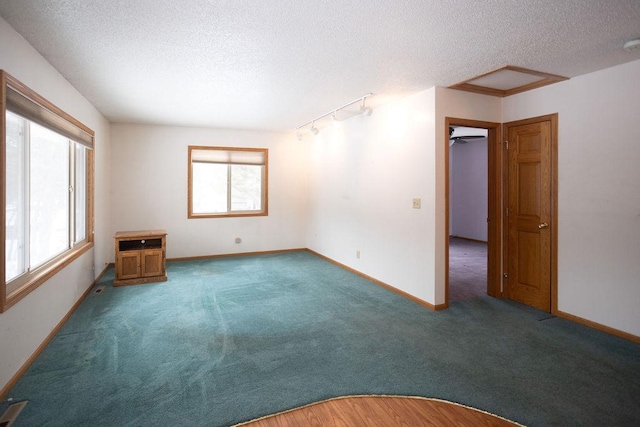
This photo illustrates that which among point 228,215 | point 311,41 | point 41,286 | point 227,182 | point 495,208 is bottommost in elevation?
point 41,286

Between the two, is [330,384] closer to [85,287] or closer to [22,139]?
[22,139]

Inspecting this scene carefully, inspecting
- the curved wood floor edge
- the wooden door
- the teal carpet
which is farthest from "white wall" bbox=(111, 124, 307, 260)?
the curved wood floor edge

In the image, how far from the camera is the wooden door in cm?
366

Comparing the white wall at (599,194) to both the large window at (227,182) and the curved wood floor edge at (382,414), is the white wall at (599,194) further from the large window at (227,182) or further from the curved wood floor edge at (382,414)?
the large window at (227,182)

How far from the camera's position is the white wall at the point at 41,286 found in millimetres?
2289

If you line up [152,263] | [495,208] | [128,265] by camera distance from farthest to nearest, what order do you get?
[152,263] < [128,265] < [495,208]

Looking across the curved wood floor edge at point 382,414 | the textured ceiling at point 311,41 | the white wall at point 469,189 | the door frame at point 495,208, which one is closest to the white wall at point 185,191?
the textured ceiling at point 311,41

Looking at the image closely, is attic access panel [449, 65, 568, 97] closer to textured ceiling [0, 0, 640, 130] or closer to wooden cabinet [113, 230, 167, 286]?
textured ceiling [0, 0, 640, 130]

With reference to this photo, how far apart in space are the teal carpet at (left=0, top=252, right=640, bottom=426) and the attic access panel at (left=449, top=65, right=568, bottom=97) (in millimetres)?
2473

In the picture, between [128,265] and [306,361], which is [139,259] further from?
[306,361]

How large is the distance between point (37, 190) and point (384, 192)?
3.79 metres

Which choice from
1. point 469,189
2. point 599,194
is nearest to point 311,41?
point 599,194

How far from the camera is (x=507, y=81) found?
3629mm

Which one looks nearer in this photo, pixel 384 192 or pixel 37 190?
pixel 37 190
